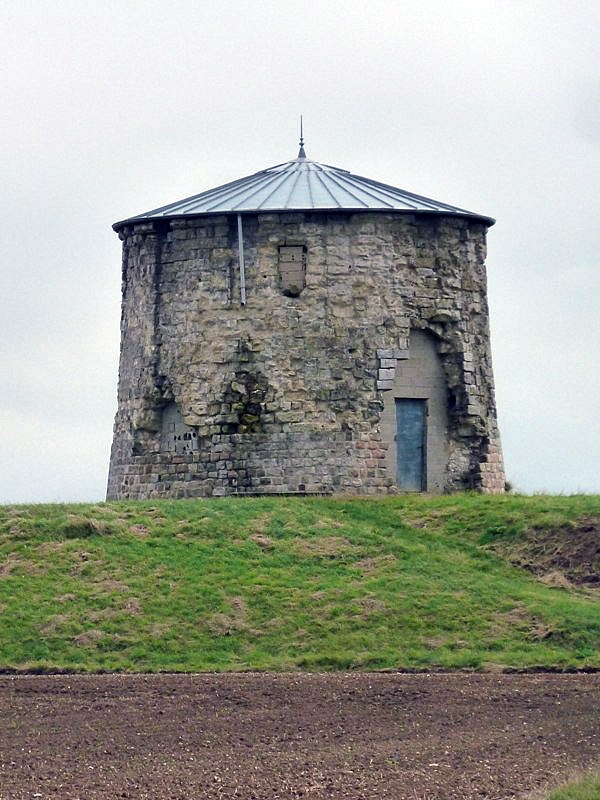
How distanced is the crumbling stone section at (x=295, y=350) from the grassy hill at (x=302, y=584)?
1925mm

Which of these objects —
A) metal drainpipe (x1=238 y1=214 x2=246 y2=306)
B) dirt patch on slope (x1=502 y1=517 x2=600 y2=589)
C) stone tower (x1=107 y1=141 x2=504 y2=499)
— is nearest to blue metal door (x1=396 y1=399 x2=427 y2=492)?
stone tower (x1=107 y1=141 x2=504 y2=499)

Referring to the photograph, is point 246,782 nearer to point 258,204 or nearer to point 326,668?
point 326,668

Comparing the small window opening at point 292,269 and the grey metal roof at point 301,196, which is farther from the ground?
the grey metal roof at point 301,196

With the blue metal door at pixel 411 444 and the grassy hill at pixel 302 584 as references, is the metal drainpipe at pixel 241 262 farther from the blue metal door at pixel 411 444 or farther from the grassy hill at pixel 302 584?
the grassy hill at pixel 302 584

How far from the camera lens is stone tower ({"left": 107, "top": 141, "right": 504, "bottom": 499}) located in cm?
3422

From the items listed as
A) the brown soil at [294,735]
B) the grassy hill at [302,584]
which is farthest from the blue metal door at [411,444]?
the brown soil at [294,735]

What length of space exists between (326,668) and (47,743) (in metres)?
5.57

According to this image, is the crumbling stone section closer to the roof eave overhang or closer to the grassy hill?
the roof eave overhang

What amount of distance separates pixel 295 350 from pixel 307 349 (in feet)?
0.73

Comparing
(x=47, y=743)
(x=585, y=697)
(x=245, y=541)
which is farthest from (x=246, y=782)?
(x=245, y=541)

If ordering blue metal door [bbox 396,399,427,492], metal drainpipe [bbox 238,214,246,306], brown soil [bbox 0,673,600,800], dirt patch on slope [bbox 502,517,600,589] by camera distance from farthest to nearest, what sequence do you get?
blue metal door [bbox 396,399,427,492], metal drainpipe [bbox 238,214,246,306], dirt patch on slope [bbox 502,517,600,589], brown soil [bbox 0,673,600,800]

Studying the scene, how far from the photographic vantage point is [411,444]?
1390 inches

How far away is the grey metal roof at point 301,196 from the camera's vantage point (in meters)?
34.9

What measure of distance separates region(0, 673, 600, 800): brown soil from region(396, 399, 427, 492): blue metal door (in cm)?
1141
